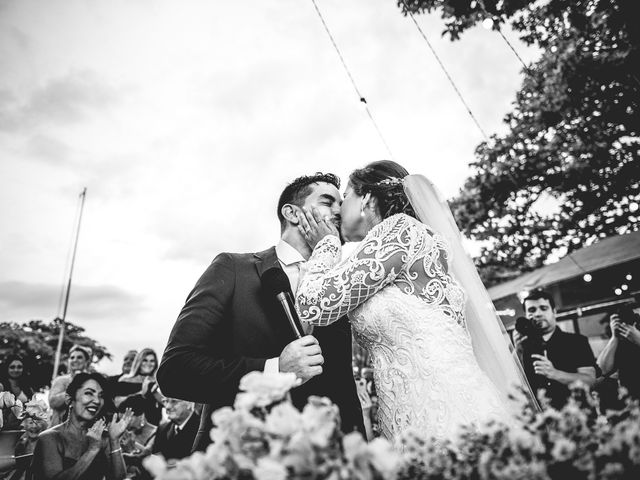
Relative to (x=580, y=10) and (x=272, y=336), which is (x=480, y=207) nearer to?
(x=580, y=10)

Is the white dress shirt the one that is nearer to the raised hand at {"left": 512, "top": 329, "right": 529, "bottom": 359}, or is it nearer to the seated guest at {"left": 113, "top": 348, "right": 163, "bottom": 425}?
the raised hand at {"left": 512, "top": 329, "right": 529, "bottom": 359}

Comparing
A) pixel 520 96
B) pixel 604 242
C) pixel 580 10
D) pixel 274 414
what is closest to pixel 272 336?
pixel 274 414

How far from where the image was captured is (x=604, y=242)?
11.5 metres

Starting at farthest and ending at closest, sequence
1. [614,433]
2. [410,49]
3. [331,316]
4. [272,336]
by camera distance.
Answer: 1. [410,49]
2. [272,336]
3. [331,316]
4. [614,433]

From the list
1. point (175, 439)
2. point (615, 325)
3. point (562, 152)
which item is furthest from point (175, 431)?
point (562, 152)

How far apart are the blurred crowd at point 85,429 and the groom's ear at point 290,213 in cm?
321

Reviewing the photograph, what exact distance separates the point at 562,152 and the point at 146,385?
12949 mm

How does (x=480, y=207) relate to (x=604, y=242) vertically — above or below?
above

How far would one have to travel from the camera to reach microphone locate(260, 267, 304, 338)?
1.99 meters

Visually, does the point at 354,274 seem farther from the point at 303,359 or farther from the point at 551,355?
the point at 551,355

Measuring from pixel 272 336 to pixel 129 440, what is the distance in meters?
4.82

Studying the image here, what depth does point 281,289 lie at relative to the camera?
209 cm

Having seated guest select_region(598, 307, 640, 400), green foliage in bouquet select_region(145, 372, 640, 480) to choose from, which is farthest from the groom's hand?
seated guest select_region(598, 307, 640, 400)

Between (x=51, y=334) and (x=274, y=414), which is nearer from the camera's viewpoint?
(x=274, y=414)
